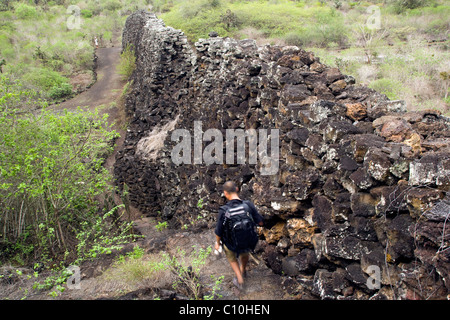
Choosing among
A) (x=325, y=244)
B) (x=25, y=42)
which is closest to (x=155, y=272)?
(x=325, y=244)

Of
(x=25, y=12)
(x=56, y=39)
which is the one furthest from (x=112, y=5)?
(x=56, y=39)

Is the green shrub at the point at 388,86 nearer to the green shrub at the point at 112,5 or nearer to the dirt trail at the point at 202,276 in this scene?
the dirt trail at the point at 202,276

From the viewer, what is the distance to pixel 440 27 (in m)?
15.6

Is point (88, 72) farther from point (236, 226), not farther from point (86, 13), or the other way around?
point (236, 226)

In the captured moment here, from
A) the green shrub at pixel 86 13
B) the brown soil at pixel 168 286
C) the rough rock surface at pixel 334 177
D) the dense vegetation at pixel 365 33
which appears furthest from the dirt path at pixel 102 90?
the green shrub at pixel 86 13

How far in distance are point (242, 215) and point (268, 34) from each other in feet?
58.2

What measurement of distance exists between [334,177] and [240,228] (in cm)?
126

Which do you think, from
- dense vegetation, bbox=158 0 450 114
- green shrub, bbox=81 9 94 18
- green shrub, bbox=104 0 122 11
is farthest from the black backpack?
green shrub, bbox=81 9 94 18

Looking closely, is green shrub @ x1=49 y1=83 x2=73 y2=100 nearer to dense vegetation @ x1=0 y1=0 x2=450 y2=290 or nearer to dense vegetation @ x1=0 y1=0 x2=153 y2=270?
dense vegetation @ x1=0 y1=0 x2=450 y2=290

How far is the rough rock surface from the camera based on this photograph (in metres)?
2.77

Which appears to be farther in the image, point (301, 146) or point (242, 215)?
point (301, 146)

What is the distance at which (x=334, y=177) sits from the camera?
3809 mm

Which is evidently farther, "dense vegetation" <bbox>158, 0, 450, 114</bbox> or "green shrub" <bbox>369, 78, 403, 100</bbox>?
"dense vegetation" <bbox>158, 0, 450, 114</bbox>

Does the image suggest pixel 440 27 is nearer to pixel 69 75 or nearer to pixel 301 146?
pixel 301 146
